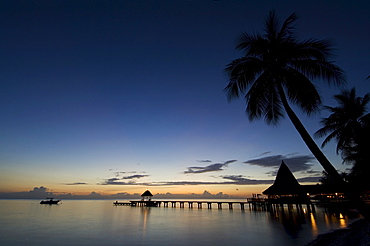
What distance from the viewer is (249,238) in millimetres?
16016

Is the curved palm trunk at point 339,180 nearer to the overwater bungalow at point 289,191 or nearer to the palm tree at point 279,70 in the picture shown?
the palm tree at point 279,70

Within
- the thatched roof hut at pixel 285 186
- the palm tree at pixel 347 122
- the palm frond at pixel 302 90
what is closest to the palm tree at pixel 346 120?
the palm tree at pixel 347 122

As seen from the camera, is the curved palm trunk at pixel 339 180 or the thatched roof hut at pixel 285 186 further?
the thatched roof hut at pixel 285 186

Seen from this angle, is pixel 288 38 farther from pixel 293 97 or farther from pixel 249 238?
pixel 249 238

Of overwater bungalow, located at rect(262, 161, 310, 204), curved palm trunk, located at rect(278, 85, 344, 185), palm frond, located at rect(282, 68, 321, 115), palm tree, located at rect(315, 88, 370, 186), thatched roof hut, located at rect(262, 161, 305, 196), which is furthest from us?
thatched roof hut, located at rect(262, 161, 305, 196)

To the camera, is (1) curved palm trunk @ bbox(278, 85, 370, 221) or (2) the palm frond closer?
(1) curved palm trunk @ bbox(278, 85, 370, 221)

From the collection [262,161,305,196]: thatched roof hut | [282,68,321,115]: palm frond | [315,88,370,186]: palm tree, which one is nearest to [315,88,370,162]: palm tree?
[315,88,370,186]: palm tree

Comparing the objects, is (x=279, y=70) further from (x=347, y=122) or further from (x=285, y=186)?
(x=285, y=186)

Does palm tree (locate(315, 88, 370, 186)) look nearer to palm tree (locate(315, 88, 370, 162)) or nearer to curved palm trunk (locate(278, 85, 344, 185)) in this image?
palm tree (locate(315, 88, 370, 162))

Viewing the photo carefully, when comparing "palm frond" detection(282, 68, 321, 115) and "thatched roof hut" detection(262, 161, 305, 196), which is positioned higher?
"palm frond" detection(282, 68, 321, 115)

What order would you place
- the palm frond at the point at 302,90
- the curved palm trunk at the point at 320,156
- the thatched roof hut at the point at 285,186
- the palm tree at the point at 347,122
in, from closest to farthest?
the curved palm trunk at the point at 320,156 < the palm frond at the point at 302,90 < the palm tree at the point at 347,122 < the thatched roof hut at the point at 285,186

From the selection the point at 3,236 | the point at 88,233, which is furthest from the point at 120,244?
the point at 3,236

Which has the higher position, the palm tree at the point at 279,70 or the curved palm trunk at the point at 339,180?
the palm tree at the point at 279,70

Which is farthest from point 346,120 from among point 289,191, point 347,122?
point 289,191
